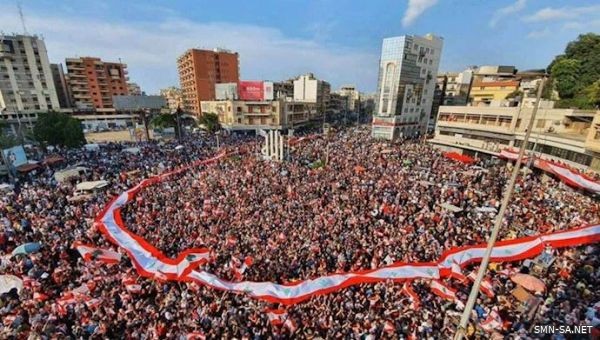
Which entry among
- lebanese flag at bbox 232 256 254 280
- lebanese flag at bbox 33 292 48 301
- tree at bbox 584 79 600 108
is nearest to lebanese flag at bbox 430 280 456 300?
lebanese flag at bbox 232 256 254 280

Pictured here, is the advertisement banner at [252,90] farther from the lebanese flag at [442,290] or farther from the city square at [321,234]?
the lebanese flag at [442,290]

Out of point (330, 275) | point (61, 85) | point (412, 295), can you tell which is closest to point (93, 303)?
point (330, 275)

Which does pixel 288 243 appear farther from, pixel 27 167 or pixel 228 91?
pixel 228 91

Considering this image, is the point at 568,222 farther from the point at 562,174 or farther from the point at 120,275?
the point at 120,275

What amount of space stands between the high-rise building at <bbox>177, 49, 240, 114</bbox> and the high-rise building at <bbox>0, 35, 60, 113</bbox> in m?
29.0

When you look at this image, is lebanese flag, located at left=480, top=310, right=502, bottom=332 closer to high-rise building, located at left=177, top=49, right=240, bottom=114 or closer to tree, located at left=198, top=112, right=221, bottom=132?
tree, located at left=198, top=112, right=221, bottom=132

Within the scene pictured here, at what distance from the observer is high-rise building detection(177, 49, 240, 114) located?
234 feet

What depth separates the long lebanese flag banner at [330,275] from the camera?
12352 millimetres

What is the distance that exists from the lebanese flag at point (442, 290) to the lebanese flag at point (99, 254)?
616 inches

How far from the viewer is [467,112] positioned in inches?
1385

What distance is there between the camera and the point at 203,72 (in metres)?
72.5

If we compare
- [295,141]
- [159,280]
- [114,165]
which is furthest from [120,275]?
[295,141]

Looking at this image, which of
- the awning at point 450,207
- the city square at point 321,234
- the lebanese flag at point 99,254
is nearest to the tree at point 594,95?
the city square at point 321,234

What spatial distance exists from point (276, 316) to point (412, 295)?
5702 millimetres
